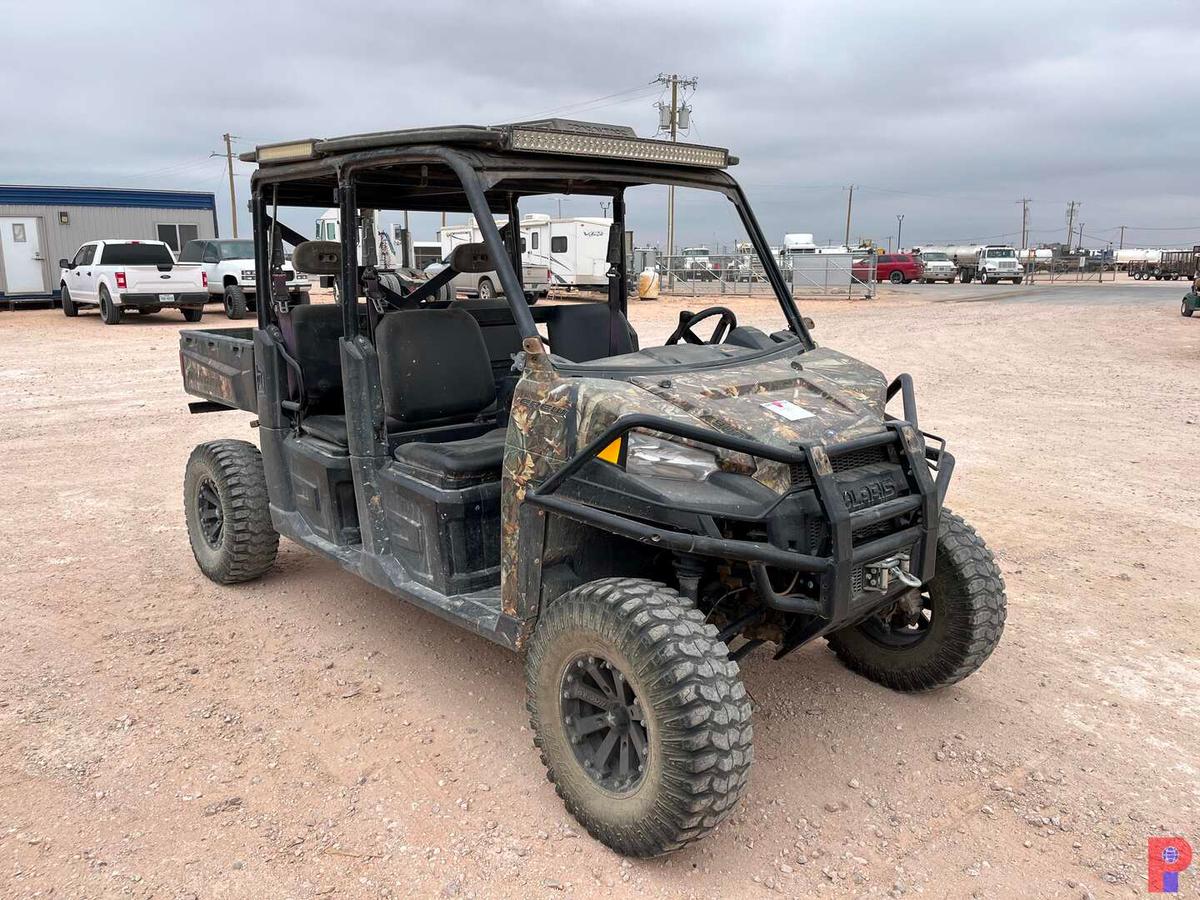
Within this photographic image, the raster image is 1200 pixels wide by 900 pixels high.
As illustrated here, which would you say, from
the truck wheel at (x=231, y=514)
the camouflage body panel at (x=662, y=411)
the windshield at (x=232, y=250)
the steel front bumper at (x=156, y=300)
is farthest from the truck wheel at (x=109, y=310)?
the camouflage body panel at (x=662, y=411)

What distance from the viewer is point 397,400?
13.1 feet

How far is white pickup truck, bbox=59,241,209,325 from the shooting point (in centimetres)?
1981

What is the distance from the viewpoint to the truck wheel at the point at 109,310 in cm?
2009

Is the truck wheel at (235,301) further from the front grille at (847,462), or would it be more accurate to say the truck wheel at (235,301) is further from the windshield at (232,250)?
the front grille at (847,462)

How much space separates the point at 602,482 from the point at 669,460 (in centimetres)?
23

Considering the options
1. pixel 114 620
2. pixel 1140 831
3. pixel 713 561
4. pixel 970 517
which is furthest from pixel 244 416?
pixel 1140 831

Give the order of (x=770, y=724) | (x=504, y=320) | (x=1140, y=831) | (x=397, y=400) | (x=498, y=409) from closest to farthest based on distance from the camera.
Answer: (x=1140, y=831) → (x=770, y=724) → (x=397, y=400) → (x=498, y=409) → (x=504, y=320)

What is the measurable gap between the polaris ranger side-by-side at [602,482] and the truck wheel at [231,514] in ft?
0.11

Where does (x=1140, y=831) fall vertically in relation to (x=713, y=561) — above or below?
below

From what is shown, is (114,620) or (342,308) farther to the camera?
(114,620)

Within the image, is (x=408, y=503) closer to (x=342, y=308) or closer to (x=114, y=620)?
(x=342, y=308)

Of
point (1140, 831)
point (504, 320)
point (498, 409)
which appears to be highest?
point (504, 320)

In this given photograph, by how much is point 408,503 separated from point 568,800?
4.49ft

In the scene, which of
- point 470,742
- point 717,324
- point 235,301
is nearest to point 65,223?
point 235,301
